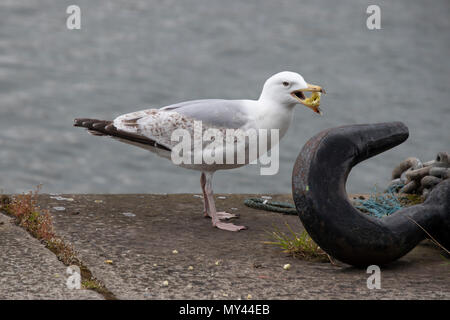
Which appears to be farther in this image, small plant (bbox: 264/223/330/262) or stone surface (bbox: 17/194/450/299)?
small plant (bbox: 264/223/330/262)

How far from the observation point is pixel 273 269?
4082 millimetres

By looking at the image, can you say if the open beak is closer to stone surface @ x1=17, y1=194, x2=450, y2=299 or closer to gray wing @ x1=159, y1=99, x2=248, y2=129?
gray wing @ x1=159, y1=99, x2=248, y2=129

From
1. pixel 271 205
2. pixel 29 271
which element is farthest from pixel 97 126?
pixel 29 271

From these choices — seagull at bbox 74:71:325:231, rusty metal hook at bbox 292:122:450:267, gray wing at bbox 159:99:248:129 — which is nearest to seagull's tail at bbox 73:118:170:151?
seagull at bbox 74:71:325:231

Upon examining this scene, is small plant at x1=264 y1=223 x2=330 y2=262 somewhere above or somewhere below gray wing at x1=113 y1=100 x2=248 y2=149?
below

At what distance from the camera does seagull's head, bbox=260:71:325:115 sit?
486 cm

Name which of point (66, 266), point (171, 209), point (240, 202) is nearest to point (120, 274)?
point (66, 266)

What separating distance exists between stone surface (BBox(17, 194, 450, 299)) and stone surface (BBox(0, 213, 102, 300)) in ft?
0.04

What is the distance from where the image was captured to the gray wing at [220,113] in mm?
4965

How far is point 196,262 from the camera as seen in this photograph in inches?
165

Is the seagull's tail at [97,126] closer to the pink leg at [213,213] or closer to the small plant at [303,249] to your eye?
the pink leg at [213,213]

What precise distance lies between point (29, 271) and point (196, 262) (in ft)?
3.29

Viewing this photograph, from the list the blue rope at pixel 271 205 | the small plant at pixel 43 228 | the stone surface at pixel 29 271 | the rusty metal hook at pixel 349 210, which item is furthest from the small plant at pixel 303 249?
the stone surface at pixel 29 271
